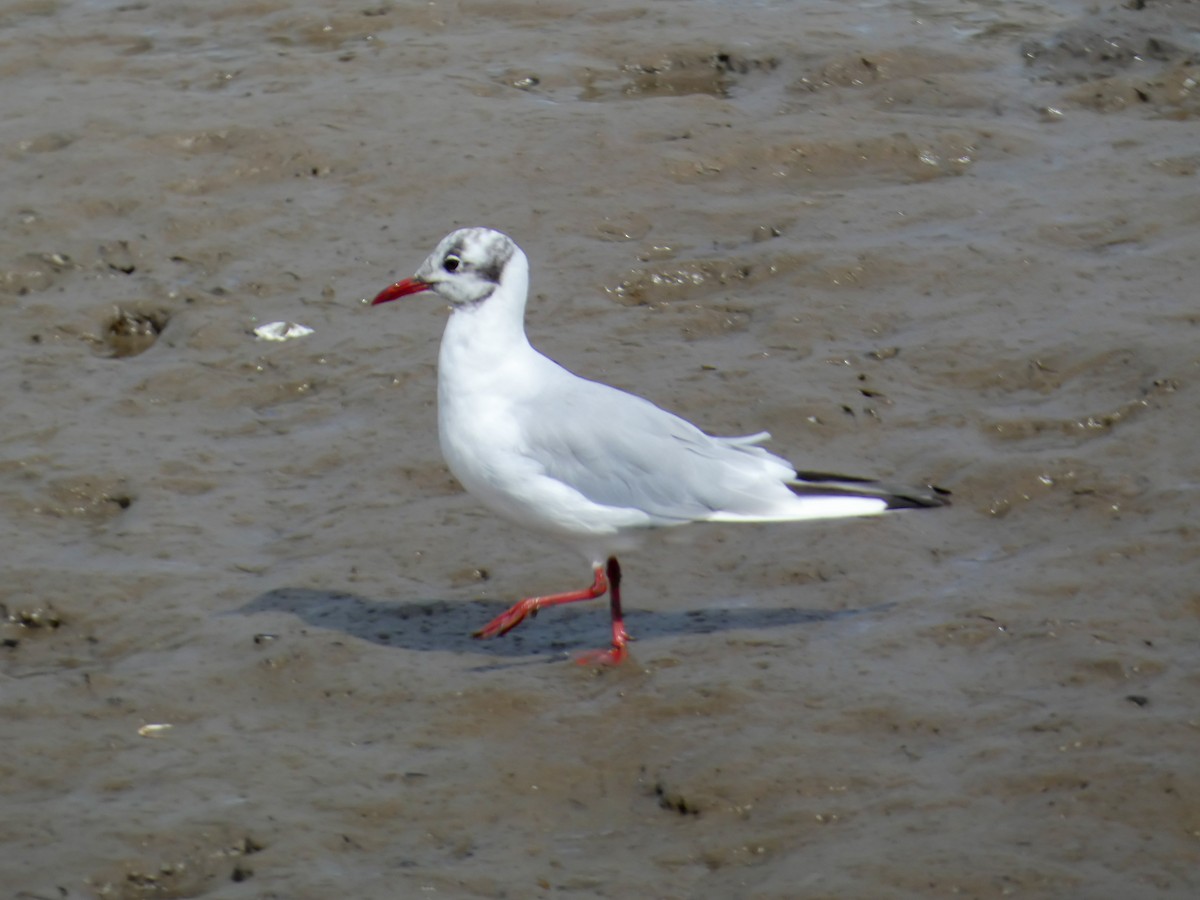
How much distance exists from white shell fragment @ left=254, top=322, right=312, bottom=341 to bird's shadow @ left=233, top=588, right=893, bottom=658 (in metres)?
1.97

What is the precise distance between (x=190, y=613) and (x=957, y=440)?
9.61ft

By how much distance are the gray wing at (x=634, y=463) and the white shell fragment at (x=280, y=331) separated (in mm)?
2317

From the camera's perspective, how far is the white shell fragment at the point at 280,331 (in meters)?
7.67

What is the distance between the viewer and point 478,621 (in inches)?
231

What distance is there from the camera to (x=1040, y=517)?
6188mm

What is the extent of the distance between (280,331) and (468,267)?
231 centimetres

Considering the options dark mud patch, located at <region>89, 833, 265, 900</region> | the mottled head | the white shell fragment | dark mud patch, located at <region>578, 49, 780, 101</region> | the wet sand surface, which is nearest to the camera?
dark mud patch, located at <region>89, 833, 265, 900</region>

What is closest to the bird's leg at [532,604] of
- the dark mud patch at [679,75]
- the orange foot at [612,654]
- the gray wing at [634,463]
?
the orange foot at [612,654]

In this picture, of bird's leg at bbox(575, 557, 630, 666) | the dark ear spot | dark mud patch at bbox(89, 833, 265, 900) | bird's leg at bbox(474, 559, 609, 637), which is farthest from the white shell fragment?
dark mud patch at bbox(89, 833, 265, 900)

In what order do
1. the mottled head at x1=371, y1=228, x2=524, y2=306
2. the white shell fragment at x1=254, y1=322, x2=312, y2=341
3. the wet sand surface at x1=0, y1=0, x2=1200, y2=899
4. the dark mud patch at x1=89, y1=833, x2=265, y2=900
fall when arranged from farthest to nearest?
the white shell fragment at x1=254, y1=322, x2=312, y2=341, the mottled head at x1=371, y1=228, x2=524, y2=306, the wet sand surface at x1=0, y1=0, x2=1200, y2=899, the dark mud patch at x1=89, y1=833, x2=265, y2=900

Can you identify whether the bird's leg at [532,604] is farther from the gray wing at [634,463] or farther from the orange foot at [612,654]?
the gray wing at [634,463]

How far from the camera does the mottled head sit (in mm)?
5621

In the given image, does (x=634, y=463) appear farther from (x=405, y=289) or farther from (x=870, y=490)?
(x=405, y=289)

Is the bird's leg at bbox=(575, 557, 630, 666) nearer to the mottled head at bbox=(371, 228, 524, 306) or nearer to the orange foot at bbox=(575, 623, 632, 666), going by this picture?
the orange foot at bbox=(575, 623, 632, 666)
